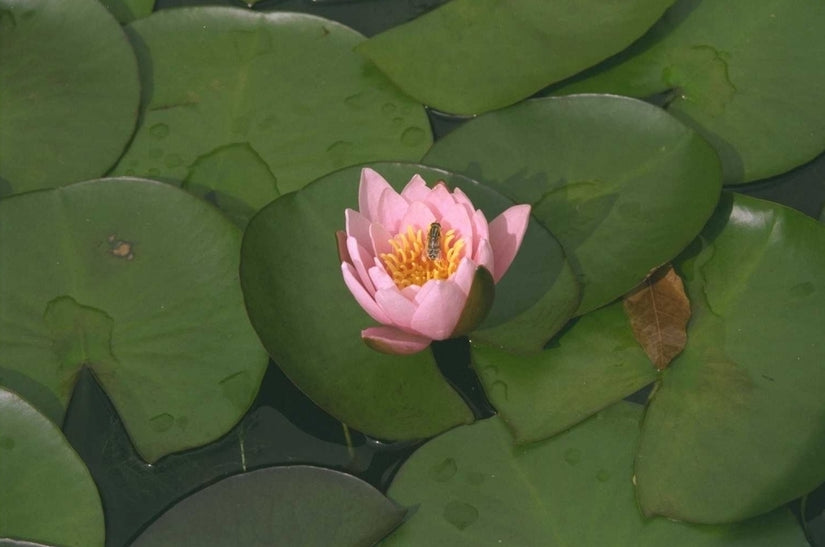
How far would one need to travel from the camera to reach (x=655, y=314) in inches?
77.6

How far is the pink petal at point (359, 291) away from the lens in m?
1.75

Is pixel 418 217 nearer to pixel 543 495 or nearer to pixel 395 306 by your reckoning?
pixel 395 306

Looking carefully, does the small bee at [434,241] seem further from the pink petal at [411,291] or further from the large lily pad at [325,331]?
the large lily pad at [325,331]

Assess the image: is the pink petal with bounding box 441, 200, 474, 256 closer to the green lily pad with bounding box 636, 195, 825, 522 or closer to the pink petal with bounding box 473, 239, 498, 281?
the pink petal with bounding box 473, 239, 498, 281

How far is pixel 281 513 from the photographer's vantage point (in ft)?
6.02

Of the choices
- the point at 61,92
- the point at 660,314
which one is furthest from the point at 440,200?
the point at 61,92

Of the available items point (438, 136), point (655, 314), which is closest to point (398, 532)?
point (655, 314)

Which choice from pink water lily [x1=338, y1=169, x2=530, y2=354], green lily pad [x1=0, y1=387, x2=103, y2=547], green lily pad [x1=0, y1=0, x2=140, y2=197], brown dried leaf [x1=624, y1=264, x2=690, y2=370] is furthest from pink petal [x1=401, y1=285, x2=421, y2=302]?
green lily pad [x1=0, y1=0, x2=140, y2=197]

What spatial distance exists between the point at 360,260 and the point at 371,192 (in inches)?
7.5

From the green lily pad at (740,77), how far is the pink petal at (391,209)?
723 millimetres

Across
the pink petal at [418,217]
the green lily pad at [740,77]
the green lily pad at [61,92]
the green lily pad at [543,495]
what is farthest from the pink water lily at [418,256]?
the green lily pad at [61,92]

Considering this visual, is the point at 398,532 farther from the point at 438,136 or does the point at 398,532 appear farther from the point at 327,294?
the point at 438,136

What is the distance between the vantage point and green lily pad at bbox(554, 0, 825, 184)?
2174 mm

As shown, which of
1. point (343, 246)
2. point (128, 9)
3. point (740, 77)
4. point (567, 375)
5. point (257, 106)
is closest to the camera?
point (343, 246)
